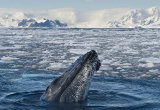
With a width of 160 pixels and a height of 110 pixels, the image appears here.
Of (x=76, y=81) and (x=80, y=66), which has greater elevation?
(x=80, y=66)

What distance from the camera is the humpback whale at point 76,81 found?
11516 mm

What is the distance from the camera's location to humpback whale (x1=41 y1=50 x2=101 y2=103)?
1152 centimetres

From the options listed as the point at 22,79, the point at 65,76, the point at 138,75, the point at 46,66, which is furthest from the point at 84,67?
the point at 46,66

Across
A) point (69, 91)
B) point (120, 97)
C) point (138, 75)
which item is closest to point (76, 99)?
point (69, 91)

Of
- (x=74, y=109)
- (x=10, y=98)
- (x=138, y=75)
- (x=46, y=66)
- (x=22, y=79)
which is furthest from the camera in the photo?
(x=46, y=66)

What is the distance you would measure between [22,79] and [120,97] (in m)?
5.42

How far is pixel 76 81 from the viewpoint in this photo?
457 inches

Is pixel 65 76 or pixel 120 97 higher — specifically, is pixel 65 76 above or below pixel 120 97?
above

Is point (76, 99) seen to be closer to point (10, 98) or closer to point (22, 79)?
point (10, 98)

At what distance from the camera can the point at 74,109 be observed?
11.2 metres

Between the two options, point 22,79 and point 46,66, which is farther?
point 46,66

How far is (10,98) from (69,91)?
230 cm

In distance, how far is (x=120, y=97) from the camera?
43.7 feet

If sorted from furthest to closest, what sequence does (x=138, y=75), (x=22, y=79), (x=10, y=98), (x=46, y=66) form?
(x=46, y=66) → (x=138, y=75) → (x=22, y=79) → (x=10, y=98)
